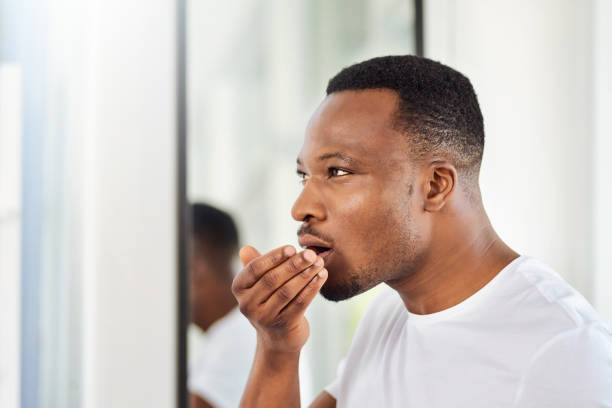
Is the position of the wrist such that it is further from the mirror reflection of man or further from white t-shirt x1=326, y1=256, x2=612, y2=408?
the mirror reflection of man

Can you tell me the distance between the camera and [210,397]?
1.44 m

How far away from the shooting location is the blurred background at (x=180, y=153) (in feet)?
4.31

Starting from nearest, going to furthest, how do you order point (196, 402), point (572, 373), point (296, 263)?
point (572, 373) → point (296, 263) → point (196, 402)

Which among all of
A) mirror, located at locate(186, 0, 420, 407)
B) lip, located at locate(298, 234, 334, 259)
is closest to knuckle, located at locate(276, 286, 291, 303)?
lip, located at locate(298, 234, 334, 259)

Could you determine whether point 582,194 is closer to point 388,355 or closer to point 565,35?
point 565,35

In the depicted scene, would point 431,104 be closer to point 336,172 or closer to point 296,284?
point 336,172

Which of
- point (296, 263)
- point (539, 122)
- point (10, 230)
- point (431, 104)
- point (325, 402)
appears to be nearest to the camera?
point (296, 263)

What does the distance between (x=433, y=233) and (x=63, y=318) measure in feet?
2.85

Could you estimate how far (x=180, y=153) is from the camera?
1.44m

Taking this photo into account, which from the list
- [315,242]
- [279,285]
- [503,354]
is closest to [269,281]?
[279,285]

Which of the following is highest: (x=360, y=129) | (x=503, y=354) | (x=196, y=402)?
(x=360, y=129)

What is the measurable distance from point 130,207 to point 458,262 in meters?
0.83

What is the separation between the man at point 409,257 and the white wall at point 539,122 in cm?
60

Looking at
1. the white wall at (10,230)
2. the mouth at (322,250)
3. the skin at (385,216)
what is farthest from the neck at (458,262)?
the white wall at (10,230)
